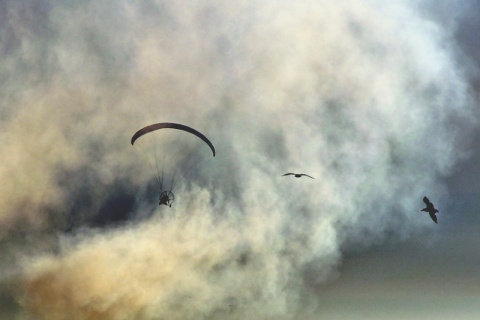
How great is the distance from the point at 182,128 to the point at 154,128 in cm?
316

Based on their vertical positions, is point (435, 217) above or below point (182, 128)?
below

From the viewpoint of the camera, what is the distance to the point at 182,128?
60500 millimetres

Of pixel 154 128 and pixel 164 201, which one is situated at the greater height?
pixel 154 128

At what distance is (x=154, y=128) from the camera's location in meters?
60.1

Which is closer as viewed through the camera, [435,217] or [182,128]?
[435,217]

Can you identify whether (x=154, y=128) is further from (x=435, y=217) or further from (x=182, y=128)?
(x=435, y=217)

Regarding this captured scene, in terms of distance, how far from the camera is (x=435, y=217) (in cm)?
5384

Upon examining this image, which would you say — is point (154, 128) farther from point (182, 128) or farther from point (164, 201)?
point (164, 201)

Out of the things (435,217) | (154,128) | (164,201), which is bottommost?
(435,217)

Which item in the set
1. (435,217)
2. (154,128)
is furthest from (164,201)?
(435,217)

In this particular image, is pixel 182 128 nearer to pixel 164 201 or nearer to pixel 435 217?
pixel 164 201

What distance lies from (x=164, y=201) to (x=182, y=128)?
8.65 meters

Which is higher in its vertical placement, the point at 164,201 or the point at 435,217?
the point at 164,201

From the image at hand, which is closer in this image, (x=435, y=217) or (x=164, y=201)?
(x=435, y=217)
